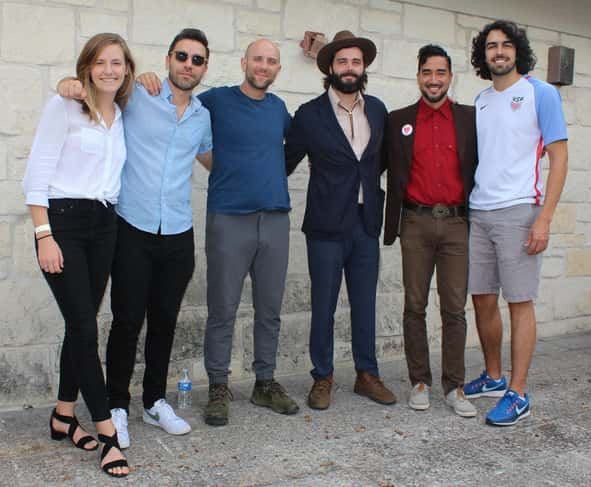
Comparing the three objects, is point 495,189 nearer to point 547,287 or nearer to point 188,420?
point 188,420

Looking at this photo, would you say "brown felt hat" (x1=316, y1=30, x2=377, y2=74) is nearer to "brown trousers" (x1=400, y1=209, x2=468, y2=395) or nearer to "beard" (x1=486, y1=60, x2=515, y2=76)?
"beard" (x1=486, y1=60, x2=515, y2=76)

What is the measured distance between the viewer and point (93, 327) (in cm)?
298

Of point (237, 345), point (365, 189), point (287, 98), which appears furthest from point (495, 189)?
point (237, 345)

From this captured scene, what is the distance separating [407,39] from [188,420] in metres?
2.94

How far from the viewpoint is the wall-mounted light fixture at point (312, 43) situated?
441 cm

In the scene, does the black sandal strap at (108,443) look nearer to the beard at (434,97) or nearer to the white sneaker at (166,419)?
the white sneaker at (166,419)

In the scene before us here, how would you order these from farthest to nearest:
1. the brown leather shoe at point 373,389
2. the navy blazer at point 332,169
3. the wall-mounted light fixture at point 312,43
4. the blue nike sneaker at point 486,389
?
the wall-mounted light fixture at point 312,43, the blue nike sneaker at point 486,389, the brown leather shoe at point 373,389, the navy blazer at point 332,169

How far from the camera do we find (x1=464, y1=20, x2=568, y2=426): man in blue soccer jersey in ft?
11.8

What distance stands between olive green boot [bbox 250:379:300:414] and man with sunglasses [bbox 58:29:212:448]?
1.76ft

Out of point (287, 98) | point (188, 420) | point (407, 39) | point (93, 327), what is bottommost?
point (188, 420)

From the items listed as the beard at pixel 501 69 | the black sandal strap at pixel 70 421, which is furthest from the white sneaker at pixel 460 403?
the black sandal strap at pixel 70 421

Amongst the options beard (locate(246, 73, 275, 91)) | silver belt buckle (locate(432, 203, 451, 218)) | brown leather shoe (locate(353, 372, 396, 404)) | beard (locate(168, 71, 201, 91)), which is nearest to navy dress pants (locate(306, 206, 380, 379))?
brown leather shoe (locate(353, 372, 396, 404))

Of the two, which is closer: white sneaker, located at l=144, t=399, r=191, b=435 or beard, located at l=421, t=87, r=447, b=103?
white sneaker, located at l=144, t=399, r=191, b=435

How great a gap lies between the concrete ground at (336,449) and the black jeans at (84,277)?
0.35m
